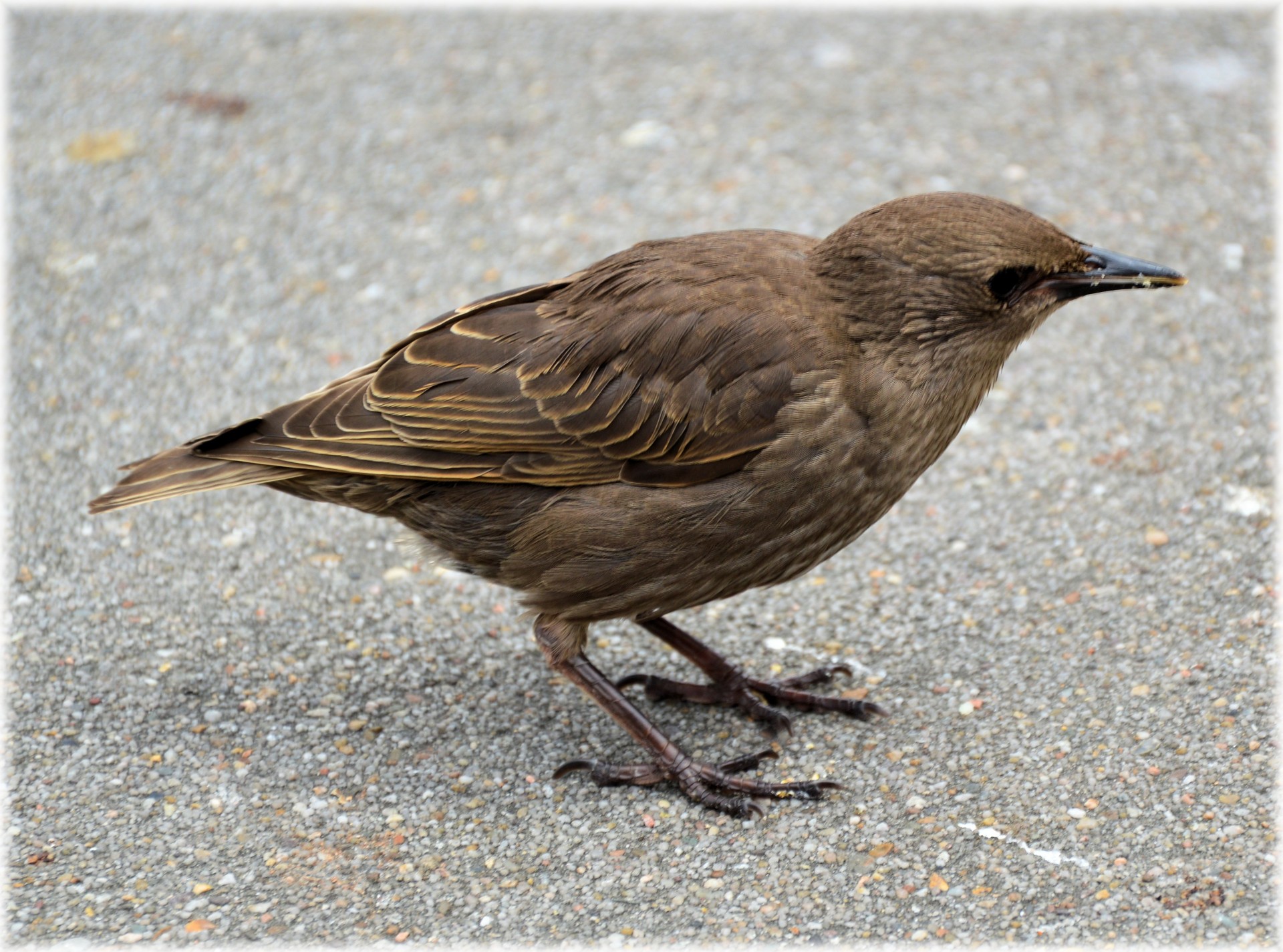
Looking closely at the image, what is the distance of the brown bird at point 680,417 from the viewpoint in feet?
14.1

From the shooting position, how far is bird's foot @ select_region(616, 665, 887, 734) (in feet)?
16.0

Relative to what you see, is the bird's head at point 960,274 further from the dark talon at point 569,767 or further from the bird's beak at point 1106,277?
the dark talon at point 569,767

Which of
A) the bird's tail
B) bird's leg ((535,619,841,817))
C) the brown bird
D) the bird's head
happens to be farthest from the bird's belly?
the bird's tail

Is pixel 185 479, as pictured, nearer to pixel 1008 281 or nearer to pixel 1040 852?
pixel 1008 281

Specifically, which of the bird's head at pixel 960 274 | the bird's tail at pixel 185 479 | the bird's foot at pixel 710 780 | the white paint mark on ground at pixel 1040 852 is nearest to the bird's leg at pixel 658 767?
the bird's foot at pixel 710 780

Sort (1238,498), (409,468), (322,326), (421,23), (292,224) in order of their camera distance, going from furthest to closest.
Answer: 1. (421,23)
2. (292,224)
3. (322,326)
4. (1238,498)
5. (409,468)

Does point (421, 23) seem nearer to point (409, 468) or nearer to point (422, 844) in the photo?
point (409, 468)

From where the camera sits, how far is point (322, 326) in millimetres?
6805

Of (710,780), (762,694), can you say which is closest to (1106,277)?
(762,694)

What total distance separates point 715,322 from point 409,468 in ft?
3.60

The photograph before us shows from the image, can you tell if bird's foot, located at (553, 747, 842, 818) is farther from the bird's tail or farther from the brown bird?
the bird's tail

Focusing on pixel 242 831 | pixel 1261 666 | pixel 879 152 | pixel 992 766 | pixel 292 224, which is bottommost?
pixel 242 831

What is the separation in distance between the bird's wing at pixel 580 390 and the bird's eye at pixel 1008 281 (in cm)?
58

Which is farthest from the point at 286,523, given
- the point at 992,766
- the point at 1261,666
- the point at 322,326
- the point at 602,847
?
the point at 1261,666
